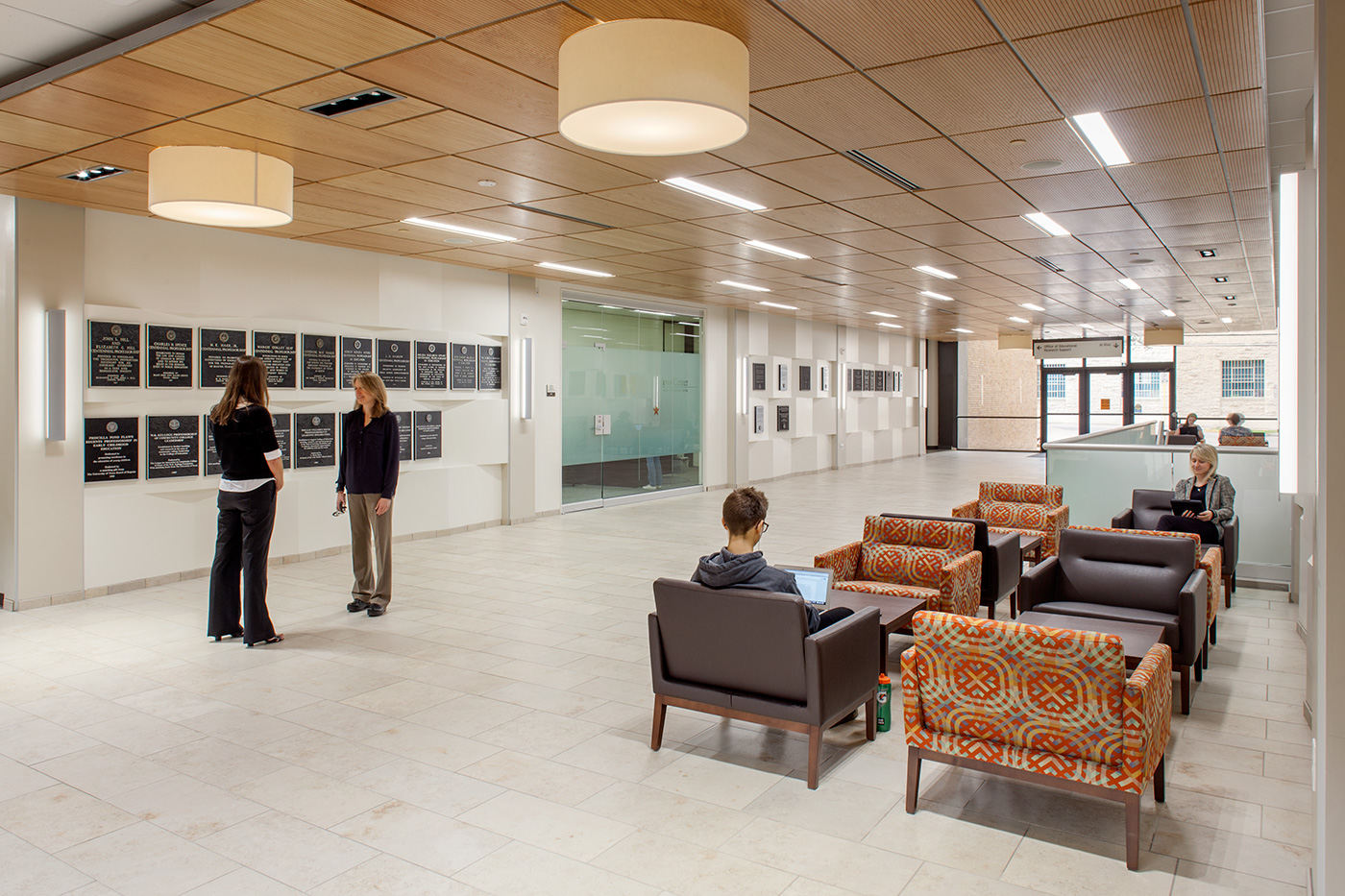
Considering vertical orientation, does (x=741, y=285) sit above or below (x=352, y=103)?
above

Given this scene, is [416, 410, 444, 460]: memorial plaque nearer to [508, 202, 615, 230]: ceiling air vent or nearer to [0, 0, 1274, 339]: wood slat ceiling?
[0, 0, 1274, 339]: wood slat ceiling

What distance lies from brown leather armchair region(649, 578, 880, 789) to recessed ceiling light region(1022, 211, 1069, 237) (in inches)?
192

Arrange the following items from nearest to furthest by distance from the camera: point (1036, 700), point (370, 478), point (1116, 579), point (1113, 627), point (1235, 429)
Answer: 1. point (1036, 700)
2. point (1113, 627)
3. point (1116, 579)
4. point (370, 478)
5. point (1235, 429)

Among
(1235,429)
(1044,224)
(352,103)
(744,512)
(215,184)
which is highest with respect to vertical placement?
(1044,224)

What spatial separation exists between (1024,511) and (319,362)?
22.2ft

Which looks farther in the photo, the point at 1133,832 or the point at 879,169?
the point at 879,169

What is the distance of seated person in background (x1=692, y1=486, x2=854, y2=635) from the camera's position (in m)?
3.69

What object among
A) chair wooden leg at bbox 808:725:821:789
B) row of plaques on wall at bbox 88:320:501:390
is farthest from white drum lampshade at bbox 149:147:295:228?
chair wooden leg at bbox 808:725:821:789

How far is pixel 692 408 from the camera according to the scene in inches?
586

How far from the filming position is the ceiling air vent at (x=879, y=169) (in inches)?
224

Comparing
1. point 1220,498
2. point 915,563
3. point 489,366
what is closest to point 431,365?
point 489,366

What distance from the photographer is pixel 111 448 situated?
721 cm

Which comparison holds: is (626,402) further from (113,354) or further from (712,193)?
(113,354)

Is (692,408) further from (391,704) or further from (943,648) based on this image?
(943,648)
